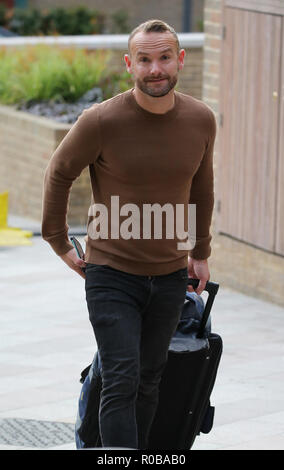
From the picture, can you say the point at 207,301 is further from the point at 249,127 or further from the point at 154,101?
the point at 249,127

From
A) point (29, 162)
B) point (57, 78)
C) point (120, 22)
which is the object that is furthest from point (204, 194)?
point (120, 22)

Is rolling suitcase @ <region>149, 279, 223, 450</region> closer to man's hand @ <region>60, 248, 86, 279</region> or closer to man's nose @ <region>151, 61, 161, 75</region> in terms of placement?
man's hand @ <region>60, 248, 86, 279</region>

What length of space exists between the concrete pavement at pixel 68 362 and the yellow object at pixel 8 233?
3.02 feet

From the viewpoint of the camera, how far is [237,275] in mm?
10656

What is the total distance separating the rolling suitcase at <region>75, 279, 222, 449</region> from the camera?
5469mm

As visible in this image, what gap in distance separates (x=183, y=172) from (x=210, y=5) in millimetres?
5955

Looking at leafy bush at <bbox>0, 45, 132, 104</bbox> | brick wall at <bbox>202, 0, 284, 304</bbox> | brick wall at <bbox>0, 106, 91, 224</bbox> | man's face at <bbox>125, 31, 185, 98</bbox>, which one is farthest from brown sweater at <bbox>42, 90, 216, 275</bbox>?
leafy bush at <bbox>0, 45, 132, 104</bbox>

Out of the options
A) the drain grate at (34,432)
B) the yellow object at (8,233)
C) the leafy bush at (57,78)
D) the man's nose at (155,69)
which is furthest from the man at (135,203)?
the leafy bush at (57,78)

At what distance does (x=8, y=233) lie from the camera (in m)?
13.1

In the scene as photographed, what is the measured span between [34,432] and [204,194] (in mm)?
1883

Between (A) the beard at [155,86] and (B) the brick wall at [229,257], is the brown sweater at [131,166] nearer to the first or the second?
(A) the beard at [155,86]

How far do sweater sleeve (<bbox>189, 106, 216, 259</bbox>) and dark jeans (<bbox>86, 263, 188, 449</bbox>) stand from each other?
30cm
